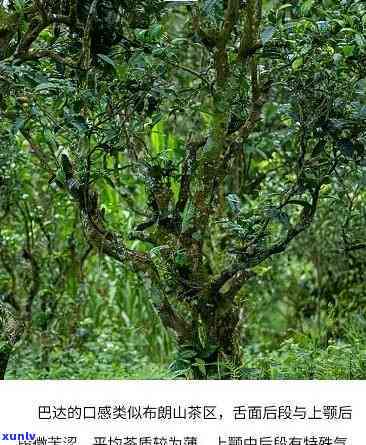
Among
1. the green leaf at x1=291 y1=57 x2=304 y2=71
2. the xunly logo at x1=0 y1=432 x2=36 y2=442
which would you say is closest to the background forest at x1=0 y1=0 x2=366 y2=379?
the green leaf at x1=291 y1=57 x2=304 y2=71

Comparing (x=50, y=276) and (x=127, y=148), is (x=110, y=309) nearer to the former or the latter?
(x=50, y=276)

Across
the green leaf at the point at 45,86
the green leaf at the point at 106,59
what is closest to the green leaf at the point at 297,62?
the green leaf at the point at 106,59

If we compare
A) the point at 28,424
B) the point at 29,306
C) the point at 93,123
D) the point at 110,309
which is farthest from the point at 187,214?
the point at 110,309

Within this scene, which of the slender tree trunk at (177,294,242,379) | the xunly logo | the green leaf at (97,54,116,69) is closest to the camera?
the xunly logo

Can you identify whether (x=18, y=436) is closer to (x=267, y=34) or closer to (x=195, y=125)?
(x=267, y=34)

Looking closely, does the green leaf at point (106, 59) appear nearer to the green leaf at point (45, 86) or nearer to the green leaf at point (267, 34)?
the green leaf at point (45, 86)

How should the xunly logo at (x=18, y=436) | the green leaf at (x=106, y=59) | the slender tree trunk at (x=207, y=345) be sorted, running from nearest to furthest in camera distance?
1. the xunly logo at (x=18, y=436)
2. the green leaf at (x=106, y=59)
3. the slender tree trunk at (x=207, y=345)

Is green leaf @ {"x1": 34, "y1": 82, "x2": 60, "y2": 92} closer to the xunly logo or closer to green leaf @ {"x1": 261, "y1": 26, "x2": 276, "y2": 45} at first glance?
green leaf @ {"x1": 261, "y1": 26, "x2": 276, "y2": 45}

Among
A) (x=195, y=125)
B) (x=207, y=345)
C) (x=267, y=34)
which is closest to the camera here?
(x=267, y=34)

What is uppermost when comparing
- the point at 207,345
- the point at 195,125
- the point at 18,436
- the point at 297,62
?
the point at 297,62

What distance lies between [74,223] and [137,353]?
900mm

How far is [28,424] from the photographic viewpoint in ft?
8.20

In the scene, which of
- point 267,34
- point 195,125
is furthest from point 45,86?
point 195,125

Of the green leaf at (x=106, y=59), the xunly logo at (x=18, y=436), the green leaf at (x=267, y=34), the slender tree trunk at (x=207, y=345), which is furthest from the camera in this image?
the slender tree trunk at (x=207, y=345)
